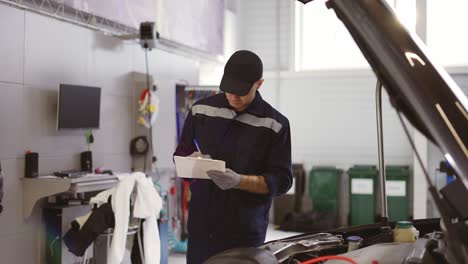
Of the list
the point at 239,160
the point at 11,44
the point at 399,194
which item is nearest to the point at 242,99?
the point at 239,160

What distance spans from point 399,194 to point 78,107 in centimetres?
447

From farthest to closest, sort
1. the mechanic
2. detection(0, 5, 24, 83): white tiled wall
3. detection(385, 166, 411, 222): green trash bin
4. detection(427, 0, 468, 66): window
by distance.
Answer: detection(427, 0, 468, 66): window
detection(385, 166, 411, 222): green trash bin
detection(0, 5, 24, 83): white tiled wall
the mechanic

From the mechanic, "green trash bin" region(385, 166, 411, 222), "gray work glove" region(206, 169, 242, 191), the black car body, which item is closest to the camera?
the black car body

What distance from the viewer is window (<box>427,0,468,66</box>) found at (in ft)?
23.9

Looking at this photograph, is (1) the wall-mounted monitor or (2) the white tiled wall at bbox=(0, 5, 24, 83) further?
(1) the wall-mounted monitor

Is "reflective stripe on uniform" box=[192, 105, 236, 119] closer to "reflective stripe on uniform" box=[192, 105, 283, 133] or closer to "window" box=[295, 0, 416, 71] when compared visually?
"reflective stripe on uniform" box=[192, 105, 283, 133]

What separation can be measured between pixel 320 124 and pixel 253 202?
5687 millimetres

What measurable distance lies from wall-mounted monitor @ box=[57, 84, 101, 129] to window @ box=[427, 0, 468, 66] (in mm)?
4659

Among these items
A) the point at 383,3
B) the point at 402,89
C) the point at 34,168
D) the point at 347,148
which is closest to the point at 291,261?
the point at 402,89

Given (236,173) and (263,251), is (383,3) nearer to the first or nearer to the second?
(263,251)

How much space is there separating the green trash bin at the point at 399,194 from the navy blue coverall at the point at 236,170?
4.97m

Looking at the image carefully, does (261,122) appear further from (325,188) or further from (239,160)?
(325,188)

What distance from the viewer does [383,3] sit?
1192 mm

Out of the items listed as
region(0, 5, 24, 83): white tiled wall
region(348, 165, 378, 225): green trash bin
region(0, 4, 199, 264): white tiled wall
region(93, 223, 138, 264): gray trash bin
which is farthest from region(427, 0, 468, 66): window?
region(0, 5, 24, 83): white tiled wall
